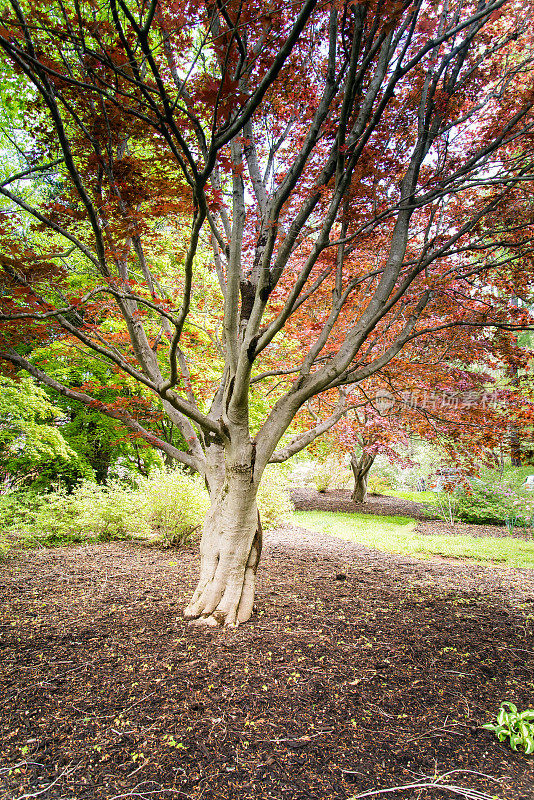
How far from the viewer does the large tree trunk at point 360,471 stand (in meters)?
13.2

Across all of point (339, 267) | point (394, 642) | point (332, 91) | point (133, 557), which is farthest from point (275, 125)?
point (133, 557)

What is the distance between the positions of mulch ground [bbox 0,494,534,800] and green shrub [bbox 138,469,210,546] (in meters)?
1.97

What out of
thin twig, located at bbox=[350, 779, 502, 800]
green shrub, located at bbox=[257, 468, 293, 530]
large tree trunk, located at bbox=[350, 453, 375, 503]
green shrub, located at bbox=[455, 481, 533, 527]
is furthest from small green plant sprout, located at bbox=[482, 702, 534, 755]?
large tree trunk, located at bbox=[350, 453, 375, 503]

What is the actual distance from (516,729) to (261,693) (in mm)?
1380

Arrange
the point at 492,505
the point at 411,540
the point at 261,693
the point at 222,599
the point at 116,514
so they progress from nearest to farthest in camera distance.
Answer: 1. the point at 261,693
2. the point at 222,599
3. the point at 116,514
4. the point at 411,540
5. the point at 492,505

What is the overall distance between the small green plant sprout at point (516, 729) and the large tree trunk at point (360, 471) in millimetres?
11051

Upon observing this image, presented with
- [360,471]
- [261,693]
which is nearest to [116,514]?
[261,693]

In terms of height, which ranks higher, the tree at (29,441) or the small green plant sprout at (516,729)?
the tree at (29,441)

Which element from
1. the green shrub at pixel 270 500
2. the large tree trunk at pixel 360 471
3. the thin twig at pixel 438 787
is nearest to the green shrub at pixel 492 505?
the large tree trunk at pixel 360 471

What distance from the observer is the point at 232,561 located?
3.24m

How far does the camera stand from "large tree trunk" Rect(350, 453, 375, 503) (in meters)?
13.2

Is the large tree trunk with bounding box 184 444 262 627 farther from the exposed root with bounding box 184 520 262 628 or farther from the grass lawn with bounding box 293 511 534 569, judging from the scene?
the grass lawn with bounding box 293 511 534 569

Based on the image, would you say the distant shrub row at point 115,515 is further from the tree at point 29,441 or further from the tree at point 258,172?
the tree at point 258,172

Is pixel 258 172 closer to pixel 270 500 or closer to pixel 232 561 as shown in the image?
pixel 232 561
